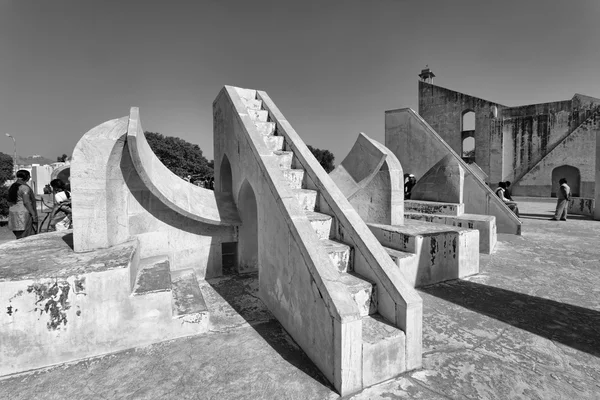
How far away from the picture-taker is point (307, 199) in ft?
12.8

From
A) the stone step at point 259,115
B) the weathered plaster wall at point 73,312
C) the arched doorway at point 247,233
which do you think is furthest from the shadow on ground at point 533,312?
the stone step at point 259,115

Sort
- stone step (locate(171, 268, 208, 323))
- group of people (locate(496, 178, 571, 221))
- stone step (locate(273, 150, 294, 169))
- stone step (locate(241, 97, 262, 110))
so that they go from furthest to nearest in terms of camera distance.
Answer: group of people (locate(496, 178, 571, 221)) → stone step (locate(241, 97, 262, 110)) → stone step (locate(273, 150, 294, 169)) → stone step (locate(171, 268, 208, 323))

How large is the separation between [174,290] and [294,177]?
2.17 metres

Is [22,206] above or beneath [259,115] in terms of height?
beneath

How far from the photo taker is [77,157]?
3.30 metres

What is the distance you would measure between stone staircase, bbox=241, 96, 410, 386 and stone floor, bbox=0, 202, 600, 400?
5.4 inches

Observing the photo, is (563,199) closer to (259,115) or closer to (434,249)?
(434,249)

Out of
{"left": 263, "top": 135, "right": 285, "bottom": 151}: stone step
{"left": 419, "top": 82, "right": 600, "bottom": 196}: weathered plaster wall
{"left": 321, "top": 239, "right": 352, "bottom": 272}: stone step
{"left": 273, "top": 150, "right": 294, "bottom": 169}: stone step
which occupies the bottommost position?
{"left": 321, "top": 239, "right": 352, "bottom": 272}: stone step

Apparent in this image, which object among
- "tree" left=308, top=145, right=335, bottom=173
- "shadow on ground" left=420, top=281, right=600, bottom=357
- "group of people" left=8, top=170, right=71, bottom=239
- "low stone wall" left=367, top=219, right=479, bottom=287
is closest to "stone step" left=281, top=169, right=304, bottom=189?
"low stone wall" left=367, top=219, right=479, bottom=287

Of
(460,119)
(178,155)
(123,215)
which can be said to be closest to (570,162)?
(460,119)

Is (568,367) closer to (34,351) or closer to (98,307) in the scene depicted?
(98,307)

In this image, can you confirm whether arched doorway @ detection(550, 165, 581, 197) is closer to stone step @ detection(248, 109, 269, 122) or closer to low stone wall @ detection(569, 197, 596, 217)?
low stone wall @ detection(569, 197, 596, 217)

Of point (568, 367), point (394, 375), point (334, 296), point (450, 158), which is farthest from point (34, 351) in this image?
point (450, 158)

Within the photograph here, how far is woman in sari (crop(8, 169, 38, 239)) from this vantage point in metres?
5.11
